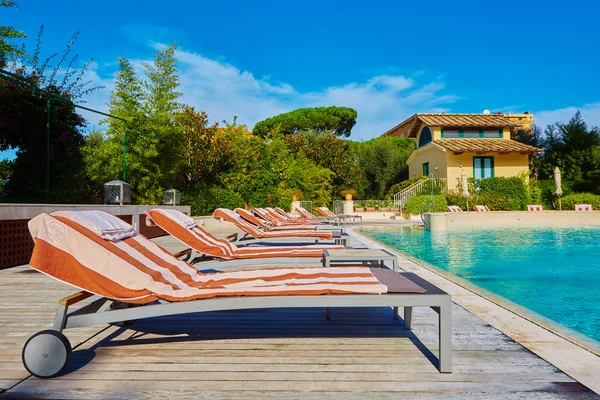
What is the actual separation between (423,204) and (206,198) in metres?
10.7

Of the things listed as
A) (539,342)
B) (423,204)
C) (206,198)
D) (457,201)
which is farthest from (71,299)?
(457,201)

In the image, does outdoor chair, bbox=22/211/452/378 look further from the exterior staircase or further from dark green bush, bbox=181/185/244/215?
the exterior staircase

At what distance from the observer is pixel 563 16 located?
2238cm

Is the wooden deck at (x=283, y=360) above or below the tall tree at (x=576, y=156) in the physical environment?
below

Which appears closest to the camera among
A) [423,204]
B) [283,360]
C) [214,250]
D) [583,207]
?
[283,360]

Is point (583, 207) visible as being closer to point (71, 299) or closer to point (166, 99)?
point (166, 99)

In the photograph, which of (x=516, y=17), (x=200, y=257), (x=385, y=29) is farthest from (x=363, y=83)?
(x=200, y=257)

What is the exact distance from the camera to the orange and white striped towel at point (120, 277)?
94.3 inches

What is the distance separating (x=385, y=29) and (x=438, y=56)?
6038mm

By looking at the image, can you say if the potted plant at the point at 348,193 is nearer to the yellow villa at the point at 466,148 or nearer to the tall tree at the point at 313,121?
the yellow villa at the point at 466,148

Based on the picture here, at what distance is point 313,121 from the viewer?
3694 centimetres

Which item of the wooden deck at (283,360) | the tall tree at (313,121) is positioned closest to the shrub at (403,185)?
the tall tree at (313,121)

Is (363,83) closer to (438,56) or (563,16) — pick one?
(438,56)

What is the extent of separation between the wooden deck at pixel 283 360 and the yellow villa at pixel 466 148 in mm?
22634
